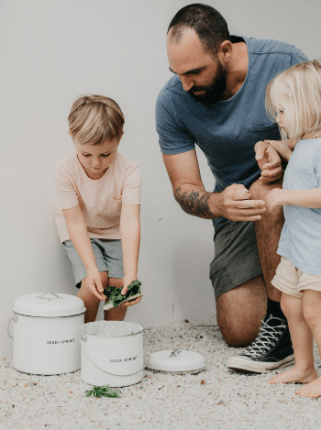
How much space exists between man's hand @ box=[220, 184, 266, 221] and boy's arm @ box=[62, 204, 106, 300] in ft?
1.72

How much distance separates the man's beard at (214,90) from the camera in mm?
1824

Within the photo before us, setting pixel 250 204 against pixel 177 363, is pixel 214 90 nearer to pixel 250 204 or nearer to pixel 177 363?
pixel 250 204

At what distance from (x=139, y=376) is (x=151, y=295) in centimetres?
74

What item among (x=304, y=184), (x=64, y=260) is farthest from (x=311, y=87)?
(x=64, y=260)

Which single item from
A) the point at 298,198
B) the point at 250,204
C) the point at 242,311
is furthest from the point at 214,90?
the point at 242,311

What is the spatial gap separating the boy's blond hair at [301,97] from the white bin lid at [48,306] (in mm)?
918

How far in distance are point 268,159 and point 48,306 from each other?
896 millimetres

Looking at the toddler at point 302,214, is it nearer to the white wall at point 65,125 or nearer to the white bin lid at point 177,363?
the white bin lid at point 177,363

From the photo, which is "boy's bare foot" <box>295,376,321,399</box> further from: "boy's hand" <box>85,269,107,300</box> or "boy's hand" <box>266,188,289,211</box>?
"boy's hand" <box>85,269,107,300</box>

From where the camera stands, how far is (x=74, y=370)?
168 cm

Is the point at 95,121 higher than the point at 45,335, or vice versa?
the point at 95,121

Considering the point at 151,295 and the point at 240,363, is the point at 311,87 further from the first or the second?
the point at 151,295

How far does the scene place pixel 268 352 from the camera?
169cm

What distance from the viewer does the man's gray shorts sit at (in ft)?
6.68
